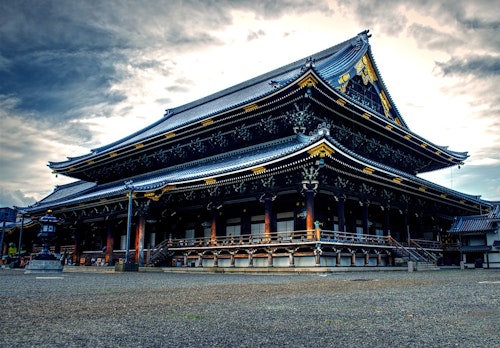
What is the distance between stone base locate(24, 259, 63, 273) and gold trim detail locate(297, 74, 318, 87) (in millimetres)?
15034

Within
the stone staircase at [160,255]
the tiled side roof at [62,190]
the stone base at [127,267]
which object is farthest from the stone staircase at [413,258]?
the tiled side roof at [62,190]

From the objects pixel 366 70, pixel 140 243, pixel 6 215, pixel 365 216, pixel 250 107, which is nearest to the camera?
pixel 250 107

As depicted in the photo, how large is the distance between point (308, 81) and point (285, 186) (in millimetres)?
5285

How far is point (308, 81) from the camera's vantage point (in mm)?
19578

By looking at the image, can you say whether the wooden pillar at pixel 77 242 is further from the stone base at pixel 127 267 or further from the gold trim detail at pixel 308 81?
the gold trim detail at pixel 308 81

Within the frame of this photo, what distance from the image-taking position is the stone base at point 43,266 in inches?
734

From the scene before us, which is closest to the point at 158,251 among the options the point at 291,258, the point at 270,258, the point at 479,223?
the point at 270,258

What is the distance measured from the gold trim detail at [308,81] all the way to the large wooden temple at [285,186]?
0.05 metres

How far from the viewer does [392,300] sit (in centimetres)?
623

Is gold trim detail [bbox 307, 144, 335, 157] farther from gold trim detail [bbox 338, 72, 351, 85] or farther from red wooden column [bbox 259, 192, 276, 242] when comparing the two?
gold trim detail [bbox 338, 72, 351, 85]

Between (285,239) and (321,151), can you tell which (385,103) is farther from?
(321,151)

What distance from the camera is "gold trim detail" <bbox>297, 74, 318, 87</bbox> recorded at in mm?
19347

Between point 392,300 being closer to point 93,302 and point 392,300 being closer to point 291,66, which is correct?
point 93,302

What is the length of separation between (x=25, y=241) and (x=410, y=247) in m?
37.2
